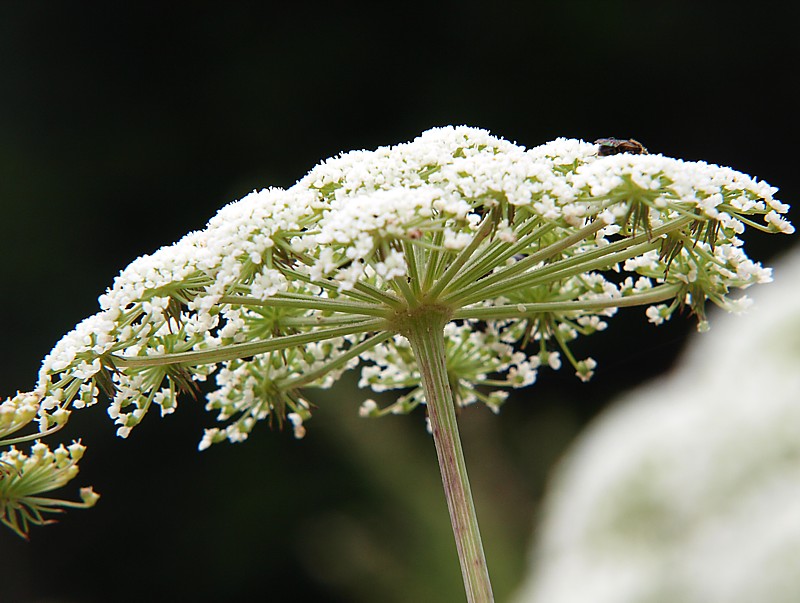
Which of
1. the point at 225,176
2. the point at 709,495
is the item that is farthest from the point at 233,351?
the point at 225,176

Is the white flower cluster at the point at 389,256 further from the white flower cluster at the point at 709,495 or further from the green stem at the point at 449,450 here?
the white flower cluster at the point at 709,495

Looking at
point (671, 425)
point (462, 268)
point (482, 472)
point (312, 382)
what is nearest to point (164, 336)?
point (312, 382)

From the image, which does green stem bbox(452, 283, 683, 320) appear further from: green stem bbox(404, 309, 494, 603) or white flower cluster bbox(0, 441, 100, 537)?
white flower cluster bbox(0, 441, 100, 537)

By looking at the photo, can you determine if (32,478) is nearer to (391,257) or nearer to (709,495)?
(391,257)

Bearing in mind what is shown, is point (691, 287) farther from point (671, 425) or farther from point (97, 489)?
point (97, 489)

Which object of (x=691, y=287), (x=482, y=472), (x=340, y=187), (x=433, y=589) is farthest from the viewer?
(x=433, y=589)

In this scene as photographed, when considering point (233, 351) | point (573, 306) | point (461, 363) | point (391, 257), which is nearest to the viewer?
point (391, 257)

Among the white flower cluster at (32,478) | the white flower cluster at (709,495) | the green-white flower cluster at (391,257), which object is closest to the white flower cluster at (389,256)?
the green-white flower cluster at (391,257)
